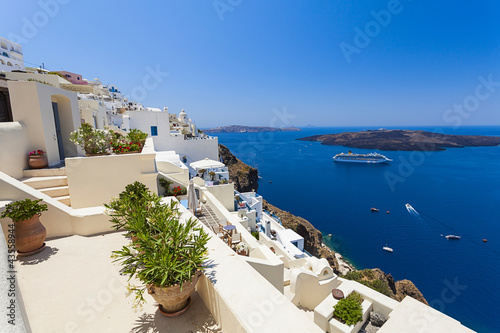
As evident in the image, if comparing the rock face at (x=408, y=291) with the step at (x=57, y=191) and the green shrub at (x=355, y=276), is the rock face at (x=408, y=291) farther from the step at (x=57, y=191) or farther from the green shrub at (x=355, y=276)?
the step at (x=57, y=191)

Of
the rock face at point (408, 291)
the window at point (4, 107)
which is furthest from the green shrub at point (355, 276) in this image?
the window at point (4, 107)

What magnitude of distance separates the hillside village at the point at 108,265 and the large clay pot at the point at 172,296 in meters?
0.12

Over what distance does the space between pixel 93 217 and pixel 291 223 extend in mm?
25621

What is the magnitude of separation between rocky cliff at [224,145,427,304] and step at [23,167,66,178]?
16.9m

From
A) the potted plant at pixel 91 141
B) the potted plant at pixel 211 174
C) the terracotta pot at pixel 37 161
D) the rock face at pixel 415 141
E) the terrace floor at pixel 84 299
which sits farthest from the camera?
the rock face at pixel 415 141

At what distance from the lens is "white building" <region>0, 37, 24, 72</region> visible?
119 ft

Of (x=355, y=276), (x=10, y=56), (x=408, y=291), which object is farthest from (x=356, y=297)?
(x=10, y=56)

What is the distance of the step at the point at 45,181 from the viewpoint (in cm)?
620

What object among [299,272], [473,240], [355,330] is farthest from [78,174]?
[473,240]

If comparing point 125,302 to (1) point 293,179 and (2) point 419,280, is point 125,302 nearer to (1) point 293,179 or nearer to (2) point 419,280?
(2) point 419,280

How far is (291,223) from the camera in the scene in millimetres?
28531

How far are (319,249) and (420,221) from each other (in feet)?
81.4

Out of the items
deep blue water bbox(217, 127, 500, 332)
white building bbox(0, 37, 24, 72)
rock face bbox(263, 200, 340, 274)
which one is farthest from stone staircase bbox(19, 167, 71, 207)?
white building bbox(0, 37, 24, 72)

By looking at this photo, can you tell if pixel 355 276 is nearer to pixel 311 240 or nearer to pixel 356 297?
pixel 356 297
